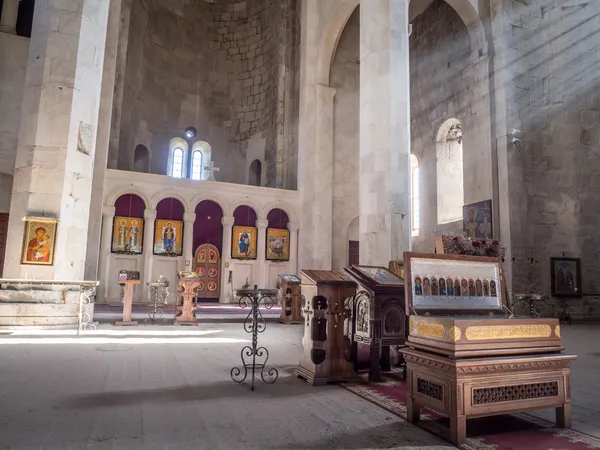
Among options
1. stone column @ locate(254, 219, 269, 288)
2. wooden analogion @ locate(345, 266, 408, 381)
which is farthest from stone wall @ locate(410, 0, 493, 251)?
wooden analogion @ locate(345, 266, 408, 381)

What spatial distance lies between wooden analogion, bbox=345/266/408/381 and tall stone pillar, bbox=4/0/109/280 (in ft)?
21.4

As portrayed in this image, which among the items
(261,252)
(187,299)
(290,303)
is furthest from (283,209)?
(187,299)

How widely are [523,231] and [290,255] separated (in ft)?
27.2

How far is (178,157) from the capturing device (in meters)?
21.1

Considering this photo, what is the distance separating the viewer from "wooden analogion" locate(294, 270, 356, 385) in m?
4.52

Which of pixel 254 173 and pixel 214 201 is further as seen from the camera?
pixel 254 173

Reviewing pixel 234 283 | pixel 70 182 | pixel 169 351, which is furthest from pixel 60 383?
pixel 234 283

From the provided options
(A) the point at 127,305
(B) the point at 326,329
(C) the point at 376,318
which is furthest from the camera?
(A) the point at 127,305

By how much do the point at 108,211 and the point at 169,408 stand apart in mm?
12499

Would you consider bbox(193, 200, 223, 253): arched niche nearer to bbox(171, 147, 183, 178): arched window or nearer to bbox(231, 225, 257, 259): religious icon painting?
bbox(231, 225, 257, 259): religious icon painting

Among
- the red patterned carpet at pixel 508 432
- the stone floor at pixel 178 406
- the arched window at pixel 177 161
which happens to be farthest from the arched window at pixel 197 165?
the red patterned carpet at pixel 508 432

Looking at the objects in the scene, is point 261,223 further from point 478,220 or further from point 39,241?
point 39,241

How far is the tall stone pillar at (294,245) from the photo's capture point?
17.3m

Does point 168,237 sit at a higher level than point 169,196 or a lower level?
lower
